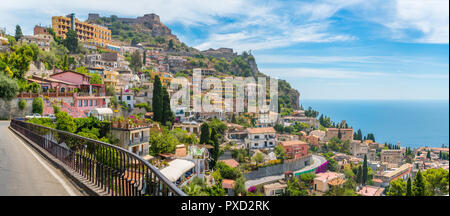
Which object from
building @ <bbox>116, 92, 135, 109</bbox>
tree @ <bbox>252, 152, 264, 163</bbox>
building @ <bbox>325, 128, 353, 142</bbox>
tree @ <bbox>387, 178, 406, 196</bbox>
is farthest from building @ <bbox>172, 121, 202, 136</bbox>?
building @ <bbox>325, 128, 353, 142</bbox>

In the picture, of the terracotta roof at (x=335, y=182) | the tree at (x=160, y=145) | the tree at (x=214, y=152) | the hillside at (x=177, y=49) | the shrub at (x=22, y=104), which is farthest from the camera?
the hillside at (x=177, y=49)

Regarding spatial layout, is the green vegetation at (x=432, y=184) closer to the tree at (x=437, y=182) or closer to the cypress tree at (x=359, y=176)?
the tree at (x=437, y=182)

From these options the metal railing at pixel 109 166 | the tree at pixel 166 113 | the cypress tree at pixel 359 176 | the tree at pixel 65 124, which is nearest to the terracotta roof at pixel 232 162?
the tree at pixel 166 113

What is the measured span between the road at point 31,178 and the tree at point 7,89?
1464 centimetres

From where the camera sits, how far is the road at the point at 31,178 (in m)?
3.28

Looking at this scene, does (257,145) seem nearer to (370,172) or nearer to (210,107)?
(210,107)

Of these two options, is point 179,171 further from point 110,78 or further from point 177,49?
point 177,49

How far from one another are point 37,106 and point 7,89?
192cm

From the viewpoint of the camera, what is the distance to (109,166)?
335 cm

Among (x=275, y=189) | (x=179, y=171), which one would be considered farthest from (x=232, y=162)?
(x=179, y=171)

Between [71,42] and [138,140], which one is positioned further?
[71,42]

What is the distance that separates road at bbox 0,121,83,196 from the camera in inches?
129

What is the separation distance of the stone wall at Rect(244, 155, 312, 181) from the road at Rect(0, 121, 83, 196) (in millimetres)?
22831
